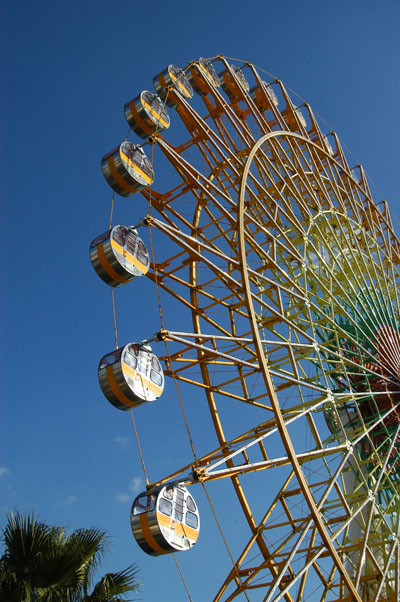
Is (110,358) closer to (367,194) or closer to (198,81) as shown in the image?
(198,81)

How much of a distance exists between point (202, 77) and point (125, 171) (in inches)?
200

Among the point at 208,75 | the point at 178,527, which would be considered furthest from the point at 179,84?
the point at 178,527

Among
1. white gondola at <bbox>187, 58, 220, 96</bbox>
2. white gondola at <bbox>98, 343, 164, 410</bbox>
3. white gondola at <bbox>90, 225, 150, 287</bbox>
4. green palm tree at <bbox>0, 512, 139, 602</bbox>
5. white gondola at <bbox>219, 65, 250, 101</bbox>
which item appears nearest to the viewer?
green palm tree at <bbox>0, 512, 139, 602</bbox>

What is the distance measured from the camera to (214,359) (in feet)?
41.7

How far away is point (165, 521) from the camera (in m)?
8.55

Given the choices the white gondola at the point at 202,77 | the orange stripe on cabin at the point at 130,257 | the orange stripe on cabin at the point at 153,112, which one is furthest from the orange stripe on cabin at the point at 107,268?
the white gondola at the point at 202,77

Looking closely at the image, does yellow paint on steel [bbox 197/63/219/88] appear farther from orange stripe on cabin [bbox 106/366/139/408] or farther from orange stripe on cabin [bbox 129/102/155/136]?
orange stripe on cabin [bbox 106/366/139/408]

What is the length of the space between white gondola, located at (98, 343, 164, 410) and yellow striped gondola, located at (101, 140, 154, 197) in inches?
166

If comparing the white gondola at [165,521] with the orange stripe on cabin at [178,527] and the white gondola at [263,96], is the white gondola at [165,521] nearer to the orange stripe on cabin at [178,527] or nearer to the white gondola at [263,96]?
the orange stripe on cabin at [178,527]

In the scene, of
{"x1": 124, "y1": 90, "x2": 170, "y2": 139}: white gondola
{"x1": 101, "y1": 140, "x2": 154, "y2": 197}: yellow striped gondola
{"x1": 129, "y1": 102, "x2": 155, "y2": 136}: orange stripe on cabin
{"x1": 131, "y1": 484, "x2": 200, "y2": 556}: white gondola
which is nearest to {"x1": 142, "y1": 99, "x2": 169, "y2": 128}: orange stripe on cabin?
{"x1": 124, "y1": 90, "x2": 170, "y2": 139}: white gondola

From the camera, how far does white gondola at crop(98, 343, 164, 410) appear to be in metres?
9.49

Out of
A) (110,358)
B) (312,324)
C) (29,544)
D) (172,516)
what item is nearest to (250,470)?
(172,516)

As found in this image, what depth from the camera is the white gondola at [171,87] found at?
15.2 meters

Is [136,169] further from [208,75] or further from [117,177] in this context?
[208,75]
